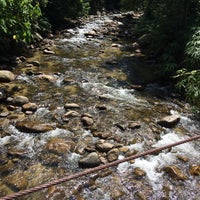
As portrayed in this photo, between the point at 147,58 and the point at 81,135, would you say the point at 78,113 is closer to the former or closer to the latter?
the point at 81,135

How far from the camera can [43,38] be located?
12.6 meters

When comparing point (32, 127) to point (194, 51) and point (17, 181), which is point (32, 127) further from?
point (194, 51)

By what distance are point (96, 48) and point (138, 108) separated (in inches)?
226

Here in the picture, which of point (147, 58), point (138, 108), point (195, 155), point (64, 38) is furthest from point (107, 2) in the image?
point (195, 155)

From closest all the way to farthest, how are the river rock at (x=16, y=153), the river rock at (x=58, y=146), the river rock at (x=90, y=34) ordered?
the river rock at (x=16, y=153)
the river rock at (x=58, y=146)
the river rock at (x=90, y=34)

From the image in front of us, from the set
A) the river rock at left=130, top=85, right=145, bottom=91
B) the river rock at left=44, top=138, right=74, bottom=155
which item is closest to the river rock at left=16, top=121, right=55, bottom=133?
the river rock at left=44, top=138, right=74, bottom=155

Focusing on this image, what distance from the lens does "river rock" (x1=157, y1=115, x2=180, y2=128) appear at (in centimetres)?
618

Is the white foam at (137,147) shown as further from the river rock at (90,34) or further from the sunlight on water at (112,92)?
the river rock at (90,34)

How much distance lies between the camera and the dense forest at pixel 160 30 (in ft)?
21.9

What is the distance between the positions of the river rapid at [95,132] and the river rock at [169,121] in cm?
5

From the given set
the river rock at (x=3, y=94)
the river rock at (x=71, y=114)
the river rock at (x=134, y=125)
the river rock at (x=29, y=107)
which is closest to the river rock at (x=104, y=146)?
the river rock at (x=134, y=125)

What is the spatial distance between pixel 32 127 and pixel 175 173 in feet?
9.26

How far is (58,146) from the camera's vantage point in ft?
17.0

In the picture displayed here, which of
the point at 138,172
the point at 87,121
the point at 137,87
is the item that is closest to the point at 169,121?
the point at 87,121
